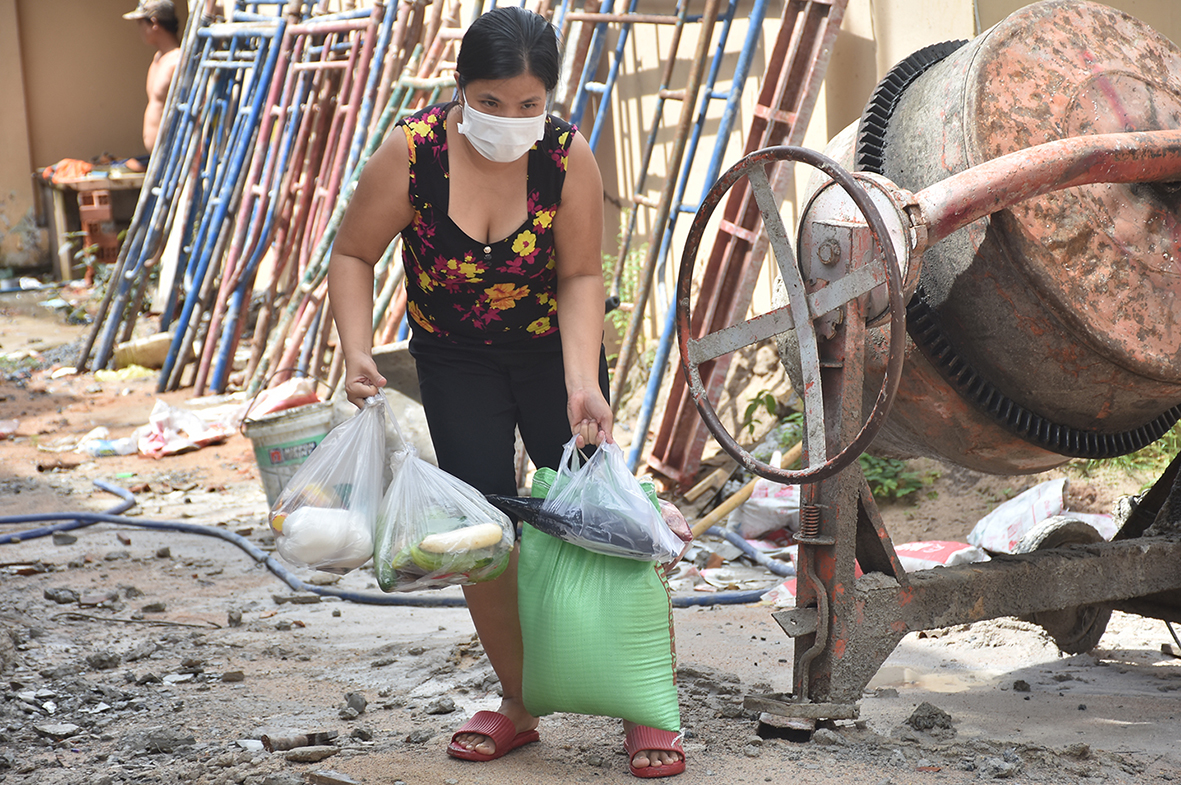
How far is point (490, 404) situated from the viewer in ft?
7.71

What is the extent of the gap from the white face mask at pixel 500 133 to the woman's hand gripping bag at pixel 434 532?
24.5 inches

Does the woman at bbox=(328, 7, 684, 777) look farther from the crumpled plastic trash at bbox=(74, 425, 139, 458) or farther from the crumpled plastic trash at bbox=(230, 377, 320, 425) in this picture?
the crumpled plastic trash at bbox=(74, 425, 139, 458)

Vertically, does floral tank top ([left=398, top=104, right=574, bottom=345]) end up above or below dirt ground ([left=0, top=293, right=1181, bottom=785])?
above

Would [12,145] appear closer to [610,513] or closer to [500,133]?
[500,133]

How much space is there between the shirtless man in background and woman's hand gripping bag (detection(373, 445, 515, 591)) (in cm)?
835

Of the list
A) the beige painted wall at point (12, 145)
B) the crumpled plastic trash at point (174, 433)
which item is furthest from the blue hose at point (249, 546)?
the beige painted wall at point (12, 145)

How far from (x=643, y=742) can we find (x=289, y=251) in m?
6.50

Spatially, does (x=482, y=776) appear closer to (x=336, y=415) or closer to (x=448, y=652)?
(x=448, y=652)

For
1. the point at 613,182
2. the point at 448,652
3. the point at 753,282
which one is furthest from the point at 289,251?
the point at 448,652

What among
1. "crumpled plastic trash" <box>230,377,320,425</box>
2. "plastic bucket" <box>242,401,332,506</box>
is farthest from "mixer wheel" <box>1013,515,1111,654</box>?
"crumpled plastic trash" <box>230,377,320,425</box>

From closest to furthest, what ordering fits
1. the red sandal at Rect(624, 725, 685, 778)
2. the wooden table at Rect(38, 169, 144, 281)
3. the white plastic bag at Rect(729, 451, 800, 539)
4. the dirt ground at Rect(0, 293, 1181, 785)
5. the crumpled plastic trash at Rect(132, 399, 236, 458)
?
the red sandal at Rect(624, 725, 685, 778)
the dirt ground at Rect(0, 293, 1181, 785)
the white plastic bag at Rect(729, 451, 800, 539)
the crumpled plastic trash at Rect(132, 399, 236, 458)
the wooden table at Rect(38, 169, 144, 281)

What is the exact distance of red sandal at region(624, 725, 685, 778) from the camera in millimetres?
2225

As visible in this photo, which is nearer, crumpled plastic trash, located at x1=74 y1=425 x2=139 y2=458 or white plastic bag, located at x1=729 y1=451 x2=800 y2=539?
white plastic bag, located at x1=729 y1=451 x2=800 y2=539

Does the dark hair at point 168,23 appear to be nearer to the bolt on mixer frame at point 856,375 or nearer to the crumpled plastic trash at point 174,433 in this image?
the crumpled plastic trash at point 174,433
